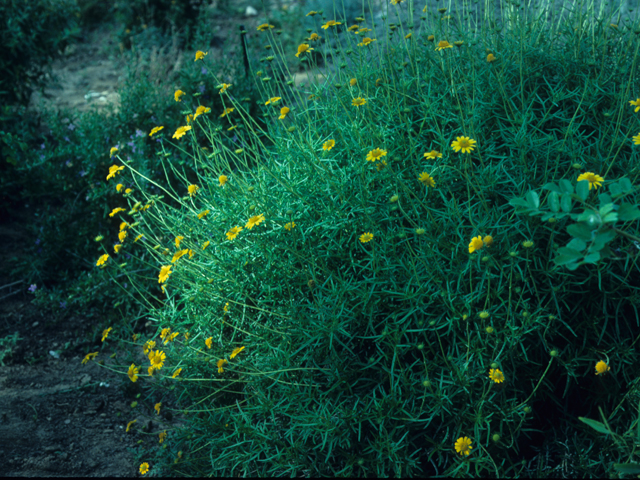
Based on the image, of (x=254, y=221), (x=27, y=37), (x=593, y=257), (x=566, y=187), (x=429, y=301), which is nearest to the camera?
(x=593, y=257)

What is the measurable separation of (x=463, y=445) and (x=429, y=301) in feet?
1.78

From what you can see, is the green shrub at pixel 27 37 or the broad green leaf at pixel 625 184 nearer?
the broad green leaf at pixel 625 184

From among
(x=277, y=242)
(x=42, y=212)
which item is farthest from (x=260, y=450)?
(x=42, y=212)

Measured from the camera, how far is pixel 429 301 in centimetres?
216

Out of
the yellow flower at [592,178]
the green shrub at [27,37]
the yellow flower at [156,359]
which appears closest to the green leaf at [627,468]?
the yellow flower at [592,178]

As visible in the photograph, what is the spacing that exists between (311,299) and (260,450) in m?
0.69

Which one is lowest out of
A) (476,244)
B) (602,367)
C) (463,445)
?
(463,445)

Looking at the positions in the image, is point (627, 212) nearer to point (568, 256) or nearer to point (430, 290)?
point (568, 256)

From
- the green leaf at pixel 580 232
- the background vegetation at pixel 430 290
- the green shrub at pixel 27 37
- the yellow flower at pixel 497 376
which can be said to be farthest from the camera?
the green shrub at pixel 27 37

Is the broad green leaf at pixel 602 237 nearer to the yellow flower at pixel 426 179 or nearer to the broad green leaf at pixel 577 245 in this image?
the broad green leaf at pixel 577 245

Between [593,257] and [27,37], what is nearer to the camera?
[593,257]

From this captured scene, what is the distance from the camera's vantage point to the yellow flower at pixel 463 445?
195 cm

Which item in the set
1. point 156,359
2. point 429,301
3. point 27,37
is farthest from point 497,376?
point 27,37

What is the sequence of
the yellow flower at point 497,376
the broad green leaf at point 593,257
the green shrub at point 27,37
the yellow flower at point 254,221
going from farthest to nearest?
the green shrub at point 27,37
the yellow flower at point 254,221
the yellow flower at point 497,376
the broad green leaf at point 593,257
